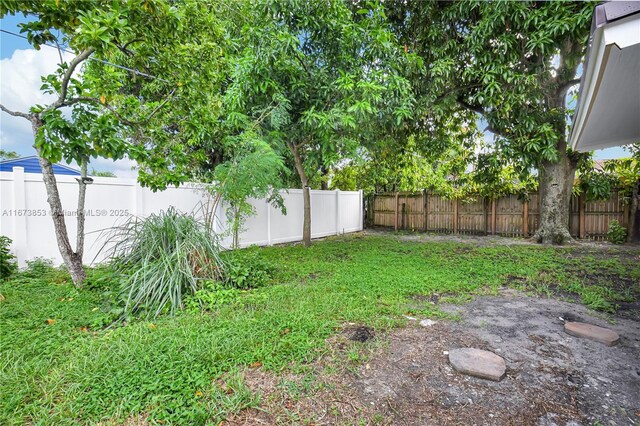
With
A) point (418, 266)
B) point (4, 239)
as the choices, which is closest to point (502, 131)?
point (418, 266)

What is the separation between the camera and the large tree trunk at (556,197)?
768 centimetres

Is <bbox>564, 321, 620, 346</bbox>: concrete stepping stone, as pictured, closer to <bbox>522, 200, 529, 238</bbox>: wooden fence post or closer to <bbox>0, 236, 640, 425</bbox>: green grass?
<bbox>0, 236, 640, 425</bbox>: green grass

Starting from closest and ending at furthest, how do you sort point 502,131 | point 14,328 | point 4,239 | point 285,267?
point 14,328 → point 4,239 → point 285,267 → point 502,131

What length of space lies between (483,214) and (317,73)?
7668 millimetres

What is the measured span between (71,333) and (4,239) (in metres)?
2.86

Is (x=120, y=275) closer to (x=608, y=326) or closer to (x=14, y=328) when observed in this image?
(x=14, y=328)

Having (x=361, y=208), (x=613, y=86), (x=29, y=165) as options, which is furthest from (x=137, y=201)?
(x=29, y=165)

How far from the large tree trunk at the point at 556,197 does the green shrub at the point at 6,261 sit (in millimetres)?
10432

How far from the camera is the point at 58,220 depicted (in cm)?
352

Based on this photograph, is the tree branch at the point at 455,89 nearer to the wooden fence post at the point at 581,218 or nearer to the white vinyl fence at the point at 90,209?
the wooden fence post at the point at 581,218

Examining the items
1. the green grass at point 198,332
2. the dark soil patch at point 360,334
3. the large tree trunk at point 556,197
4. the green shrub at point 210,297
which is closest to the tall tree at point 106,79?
the green grass at point 198,332

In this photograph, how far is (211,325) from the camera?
2.68 metres

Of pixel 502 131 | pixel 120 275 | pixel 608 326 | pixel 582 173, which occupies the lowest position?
pixel 608 326

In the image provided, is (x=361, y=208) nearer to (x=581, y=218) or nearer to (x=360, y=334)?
(x=581, y=218)
